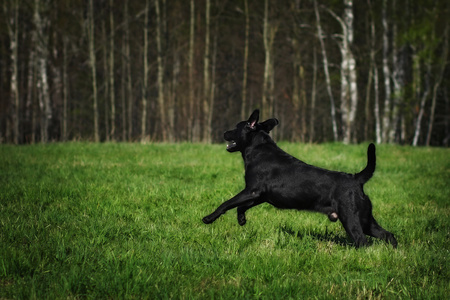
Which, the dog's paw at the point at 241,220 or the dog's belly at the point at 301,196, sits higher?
the dog's belly at the point at 301,196

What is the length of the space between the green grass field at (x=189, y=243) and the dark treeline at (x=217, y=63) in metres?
10.5

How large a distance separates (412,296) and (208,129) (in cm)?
1898

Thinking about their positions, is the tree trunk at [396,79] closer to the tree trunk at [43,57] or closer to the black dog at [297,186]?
the tree trunk at [43,57]

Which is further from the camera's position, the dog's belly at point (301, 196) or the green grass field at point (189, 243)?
the dog's belly at point (301, 196)

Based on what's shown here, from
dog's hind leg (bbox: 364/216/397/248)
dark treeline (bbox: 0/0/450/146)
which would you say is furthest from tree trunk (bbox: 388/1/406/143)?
dog's hind leg (bbox: 364/216/397/248)

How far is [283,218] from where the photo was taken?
18.2 ft

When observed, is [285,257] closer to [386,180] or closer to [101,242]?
[101,242]

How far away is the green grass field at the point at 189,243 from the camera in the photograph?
3018 millimetres

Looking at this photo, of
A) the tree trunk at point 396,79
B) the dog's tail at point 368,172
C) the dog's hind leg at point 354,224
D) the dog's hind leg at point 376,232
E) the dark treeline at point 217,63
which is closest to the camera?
the dog's hind leg at point 354,224

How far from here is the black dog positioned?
12.8 ft

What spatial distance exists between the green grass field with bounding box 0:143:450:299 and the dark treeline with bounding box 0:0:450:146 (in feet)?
34.3

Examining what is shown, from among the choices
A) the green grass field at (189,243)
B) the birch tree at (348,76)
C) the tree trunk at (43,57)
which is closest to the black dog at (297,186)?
the green grass field at (189,243)

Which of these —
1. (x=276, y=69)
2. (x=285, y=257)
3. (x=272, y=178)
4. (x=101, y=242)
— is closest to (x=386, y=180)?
(x=272, y=178)

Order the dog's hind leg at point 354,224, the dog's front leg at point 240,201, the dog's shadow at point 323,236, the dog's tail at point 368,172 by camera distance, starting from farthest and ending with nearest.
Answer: the dog's shadow at point 323,236 < the dog's front leg at point 240,201 < the dog's tail at point 368,172 < the dog's hind leg at point 354,224
